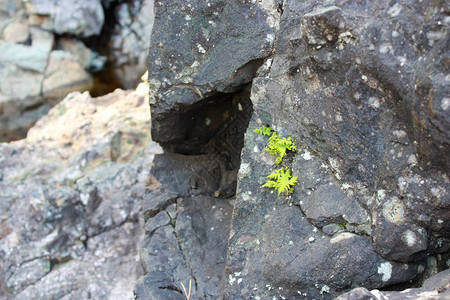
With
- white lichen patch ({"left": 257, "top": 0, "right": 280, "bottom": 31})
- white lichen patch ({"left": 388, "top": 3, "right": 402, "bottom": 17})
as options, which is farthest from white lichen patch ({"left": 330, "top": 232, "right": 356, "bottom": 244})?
white lichen patch ({"left": 257, "top": 0, "right": 280, "bottom": 31})

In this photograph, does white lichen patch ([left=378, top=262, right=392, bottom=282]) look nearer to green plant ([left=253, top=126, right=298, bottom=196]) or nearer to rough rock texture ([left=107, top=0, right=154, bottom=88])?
green plant ([left=253, top=126, right=298, bottom=196])

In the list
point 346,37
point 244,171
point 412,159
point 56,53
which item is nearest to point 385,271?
point 412,159

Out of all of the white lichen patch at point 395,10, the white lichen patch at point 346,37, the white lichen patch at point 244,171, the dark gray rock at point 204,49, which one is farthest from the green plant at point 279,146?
the white lichen patch at point 395,10

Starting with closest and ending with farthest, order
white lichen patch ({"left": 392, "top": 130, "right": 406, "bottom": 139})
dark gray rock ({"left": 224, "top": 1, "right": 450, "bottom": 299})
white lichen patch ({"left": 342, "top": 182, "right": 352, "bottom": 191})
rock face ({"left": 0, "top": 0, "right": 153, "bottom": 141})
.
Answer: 1. dark gray rock ({"left": 224, "top": 1, "right": 450, "bottom": 299})
2. white lichen patch ({"left": 392, "top": 130, "right": 406, "bottom": 139})
3. white lichen patch ({"left": 342, "top": 182, "right": 352, "bottom": 191})
4. rock face ({"left": 0, "top": 0, "right": 153, "bottom": 141})

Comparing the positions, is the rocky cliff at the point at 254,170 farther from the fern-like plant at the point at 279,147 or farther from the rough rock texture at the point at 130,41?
the rough rock texture at the point at 130,41

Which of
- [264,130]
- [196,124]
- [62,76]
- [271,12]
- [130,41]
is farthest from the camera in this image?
[130,41]

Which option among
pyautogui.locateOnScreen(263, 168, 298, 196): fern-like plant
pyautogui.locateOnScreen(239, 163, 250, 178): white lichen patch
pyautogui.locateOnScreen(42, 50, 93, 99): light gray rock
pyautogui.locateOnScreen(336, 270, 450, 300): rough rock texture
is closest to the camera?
pyautogui.locateOnScreen(336, 270, 450, 300): rough rock texture

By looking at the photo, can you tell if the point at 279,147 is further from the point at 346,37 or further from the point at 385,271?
the point at 385,271
